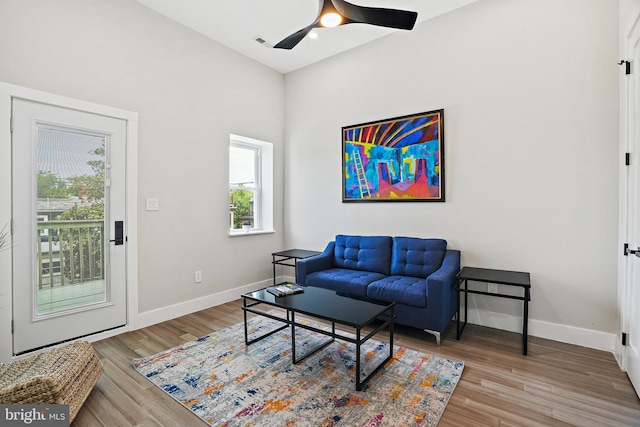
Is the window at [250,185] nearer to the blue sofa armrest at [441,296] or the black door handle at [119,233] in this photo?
the black door handle at [119,233]

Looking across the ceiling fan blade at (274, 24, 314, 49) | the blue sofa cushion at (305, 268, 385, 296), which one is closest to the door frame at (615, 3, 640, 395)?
the blue sofa cushion at (305, 268, 385, 296)

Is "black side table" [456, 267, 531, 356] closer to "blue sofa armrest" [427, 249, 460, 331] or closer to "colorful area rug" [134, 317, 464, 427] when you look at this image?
"blue sofa armrest" [427, 249, 460, 331]

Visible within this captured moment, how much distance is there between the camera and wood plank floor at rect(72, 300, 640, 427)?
6.05 ft

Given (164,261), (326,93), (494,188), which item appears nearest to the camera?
(494,188)

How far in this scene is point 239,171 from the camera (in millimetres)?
4586

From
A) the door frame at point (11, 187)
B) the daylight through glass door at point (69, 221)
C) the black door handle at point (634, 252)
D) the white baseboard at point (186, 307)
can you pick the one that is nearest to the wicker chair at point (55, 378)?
the door frame at point (11, 187)

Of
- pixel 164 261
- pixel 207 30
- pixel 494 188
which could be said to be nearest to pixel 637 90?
pixel 494 188

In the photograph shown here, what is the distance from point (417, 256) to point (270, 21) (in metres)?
3.07

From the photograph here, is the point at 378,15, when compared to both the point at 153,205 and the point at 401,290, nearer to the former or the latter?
the point at 401,290

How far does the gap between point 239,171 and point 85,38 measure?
2.22 m

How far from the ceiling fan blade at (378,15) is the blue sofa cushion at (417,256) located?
6.86ft

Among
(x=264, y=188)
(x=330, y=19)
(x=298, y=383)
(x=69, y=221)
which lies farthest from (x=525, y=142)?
(x=69, y=221)

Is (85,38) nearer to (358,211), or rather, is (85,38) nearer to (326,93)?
(326,93)

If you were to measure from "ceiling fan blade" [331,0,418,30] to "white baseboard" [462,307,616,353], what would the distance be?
2.78m
